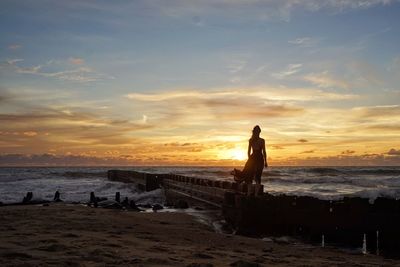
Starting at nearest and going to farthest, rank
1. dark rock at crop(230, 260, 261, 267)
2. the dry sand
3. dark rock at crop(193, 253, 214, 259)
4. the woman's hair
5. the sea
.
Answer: the dry sand → dark rock at crop(230, 260, 261, 267) → dark rock at crop(193, 253, 214, 259) → the woman's hair → the sea

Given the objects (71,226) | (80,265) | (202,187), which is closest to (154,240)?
(71,226)

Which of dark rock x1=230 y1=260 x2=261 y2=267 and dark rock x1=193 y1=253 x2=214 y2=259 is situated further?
dark rock x1=193 y1=253 x2=214 y2=259

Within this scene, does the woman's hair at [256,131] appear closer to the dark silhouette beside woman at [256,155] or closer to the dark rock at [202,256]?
the dark silhouette beside woman at [256,155]

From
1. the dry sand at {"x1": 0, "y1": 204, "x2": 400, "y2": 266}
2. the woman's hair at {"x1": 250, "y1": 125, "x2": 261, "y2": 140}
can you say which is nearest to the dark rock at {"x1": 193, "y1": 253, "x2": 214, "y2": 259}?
the dry sand at {"x1": 0, "y1": 204, "x2": 400, "y2": 266}

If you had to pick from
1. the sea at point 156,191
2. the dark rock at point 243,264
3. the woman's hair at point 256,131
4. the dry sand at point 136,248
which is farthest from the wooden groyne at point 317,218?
the sea at point 156,191

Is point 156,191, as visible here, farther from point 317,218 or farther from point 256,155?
point 317,218

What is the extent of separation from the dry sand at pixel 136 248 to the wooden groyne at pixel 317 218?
1042mm

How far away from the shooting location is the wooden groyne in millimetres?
9125

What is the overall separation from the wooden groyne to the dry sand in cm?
104

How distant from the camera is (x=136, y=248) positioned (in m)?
6.95

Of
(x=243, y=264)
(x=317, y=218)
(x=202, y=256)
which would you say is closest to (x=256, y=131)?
(x=317, y=218)

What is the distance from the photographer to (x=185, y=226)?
36.9 ft

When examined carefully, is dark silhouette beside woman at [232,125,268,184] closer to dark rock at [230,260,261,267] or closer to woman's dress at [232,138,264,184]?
woman's dress at [232,138,264,184]

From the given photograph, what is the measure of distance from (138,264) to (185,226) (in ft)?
18.5
